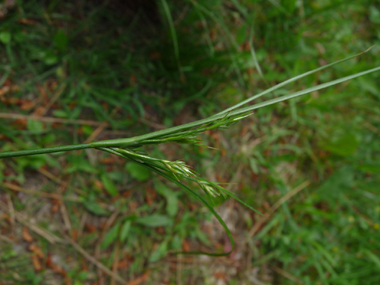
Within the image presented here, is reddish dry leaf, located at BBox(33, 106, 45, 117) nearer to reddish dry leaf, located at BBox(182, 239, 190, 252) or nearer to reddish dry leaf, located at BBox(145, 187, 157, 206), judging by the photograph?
reddish dry leaf, located at BBox(145, 187, 157, 206)

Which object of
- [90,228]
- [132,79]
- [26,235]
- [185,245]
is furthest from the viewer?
[185,245]

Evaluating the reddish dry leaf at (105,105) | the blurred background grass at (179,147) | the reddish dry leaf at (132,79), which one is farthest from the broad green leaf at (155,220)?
the reddish dry leaf at (132,79)

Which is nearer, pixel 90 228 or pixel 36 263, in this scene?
pixel 36 263

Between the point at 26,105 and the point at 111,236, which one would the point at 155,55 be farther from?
the point at 111,236

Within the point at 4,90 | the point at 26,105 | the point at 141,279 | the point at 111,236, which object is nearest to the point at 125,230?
the point at 111,236

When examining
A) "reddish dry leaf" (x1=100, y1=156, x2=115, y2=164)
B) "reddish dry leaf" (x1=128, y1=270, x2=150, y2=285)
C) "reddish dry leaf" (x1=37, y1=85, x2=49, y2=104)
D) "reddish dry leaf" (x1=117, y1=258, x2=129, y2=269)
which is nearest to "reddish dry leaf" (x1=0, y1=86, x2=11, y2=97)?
"reddish dry leaf" (x1=37, y1=85, x2=49, y2=104)

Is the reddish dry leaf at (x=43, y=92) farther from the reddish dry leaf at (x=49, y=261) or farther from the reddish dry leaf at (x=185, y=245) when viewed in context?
the reddish dry leaf at (x=185, y=245)
